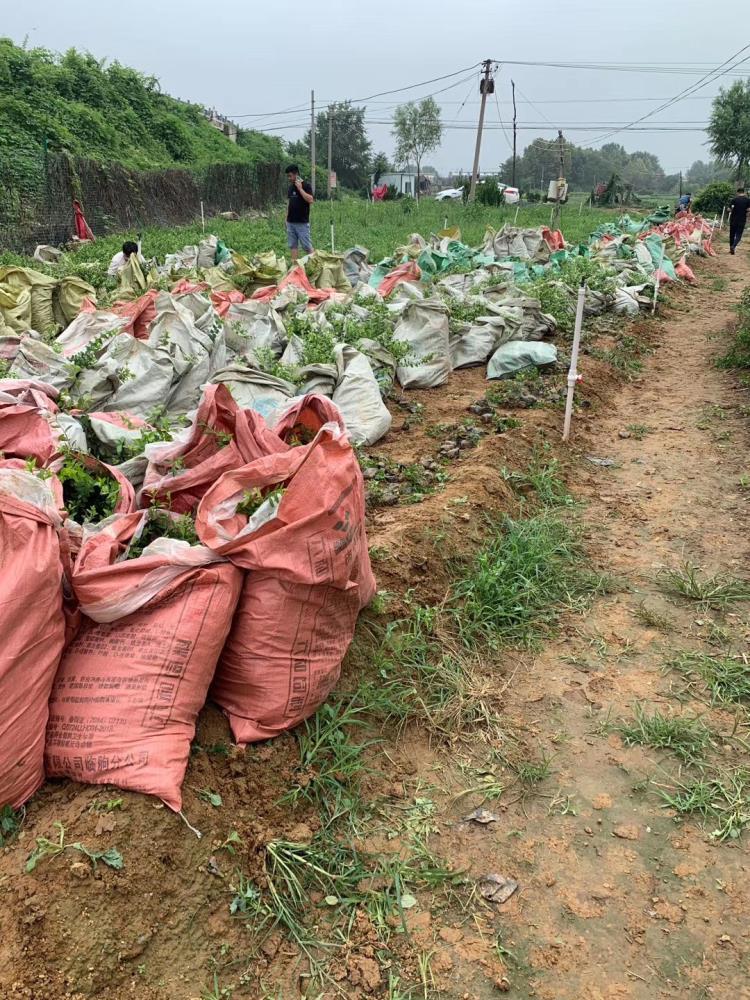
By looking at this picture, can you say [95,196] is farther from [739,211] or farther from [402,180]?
[402,180]

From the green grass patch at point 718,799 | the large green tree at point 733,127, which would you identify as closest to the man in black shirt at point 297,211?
the green grass patch at point 718,799

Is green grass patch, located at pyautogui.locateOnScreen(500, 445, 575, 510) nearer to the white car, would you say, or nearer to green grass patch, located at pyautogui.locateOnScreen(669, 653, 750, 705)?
green grass patch, located at pyautogui.locateOnScreen(669, 653, 750, 705)

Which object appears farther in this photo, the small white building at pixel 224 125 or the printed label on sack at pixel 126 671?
the small white building at pixel 224 125

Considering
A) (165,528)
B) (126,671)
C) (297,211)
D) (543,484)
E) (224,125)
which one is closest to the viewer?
(126,671)

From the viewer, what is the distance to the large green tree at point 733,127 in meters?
36.5

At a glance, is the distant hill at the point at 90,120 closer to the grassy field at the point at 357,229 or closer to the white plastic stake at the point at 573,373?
the grassy field at the point at 357,229

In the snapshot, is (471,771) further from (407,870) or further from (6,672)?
(6,672)

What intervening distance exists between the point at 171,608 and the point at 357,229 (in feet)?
51.8

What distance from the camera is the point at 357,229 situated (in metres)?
16.4

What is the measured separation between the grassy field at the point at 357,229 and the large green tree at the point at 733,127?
695 inches

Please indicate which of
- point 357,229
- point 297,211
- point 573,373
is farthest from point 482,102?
point 573,373

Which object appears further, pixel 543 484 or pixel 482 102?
pixel 482 102

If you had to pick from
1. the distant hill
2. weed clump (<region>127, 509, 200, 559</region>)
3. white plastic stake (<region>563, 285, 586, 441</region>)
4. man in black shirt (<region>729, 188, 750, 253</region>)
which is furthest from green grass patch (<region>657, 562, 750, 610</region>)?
man in black shirt (<region>729, 188, 750, 253</region>)

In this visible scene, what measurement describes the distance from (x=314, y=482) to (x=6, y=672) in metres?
0.92
